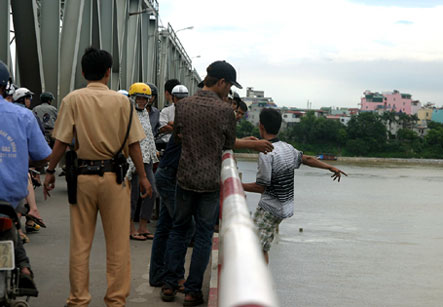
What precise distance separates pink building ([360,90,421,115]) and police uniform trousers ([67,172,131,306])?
19446cm

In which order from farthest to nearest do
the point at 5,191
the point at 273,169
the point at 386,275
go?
the point at 386,275
the point at 273,169
the point at 5,191

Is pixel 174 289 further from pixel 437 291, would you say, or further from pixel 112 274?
pixel 437 291

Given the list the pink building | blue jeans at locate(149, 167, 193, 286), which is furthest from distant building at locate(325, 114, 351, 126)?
blue jeans at locate(149, 167, 193, 286)

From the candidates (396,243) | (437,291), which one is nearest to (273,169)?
(437,291)

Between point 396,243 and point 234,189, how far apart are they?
13.2m

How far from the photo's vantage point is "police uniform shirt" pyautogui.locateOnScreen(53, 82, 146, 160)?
173 inches

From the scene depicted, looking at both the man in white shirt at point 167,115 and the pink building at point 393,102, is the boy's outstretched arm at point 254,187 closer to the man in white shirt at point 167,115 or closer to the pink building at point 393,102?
the man in white shirt at point 167,115

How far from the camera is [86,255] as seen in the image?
4438 millimetres

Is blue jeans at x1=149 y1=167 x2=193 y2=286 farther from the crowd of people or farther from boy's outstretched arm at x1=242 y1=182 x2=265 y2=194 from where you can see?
boy's outstretched arm at x1=242 y1=182 x2=265 y2=194

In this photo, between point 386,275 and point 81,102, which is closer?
point 81,102

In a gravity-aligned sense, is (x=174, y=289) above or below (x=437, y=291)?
above

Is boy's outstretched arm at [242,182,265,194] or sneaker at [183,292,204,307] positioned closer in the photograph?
sneaker at [183,292,204,307]

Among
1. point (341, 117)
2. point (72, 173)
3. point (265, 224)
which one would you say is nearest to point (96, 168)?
point (72, 173)

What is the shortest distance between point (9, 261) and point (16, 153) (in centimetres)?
67
